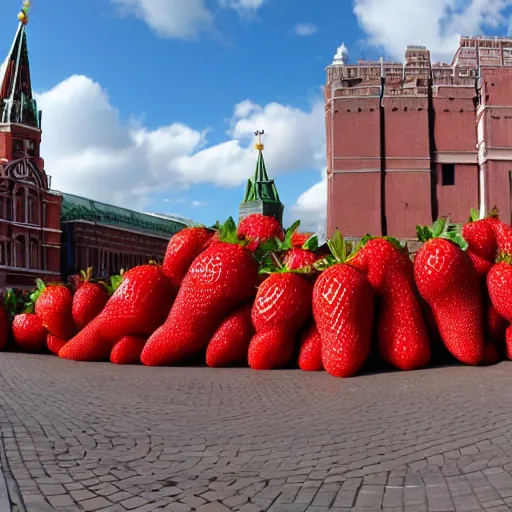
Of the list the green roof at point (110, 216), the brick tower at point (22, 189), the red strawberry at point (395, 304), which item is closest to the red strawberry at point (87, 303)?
the red strawberry at point (395, 304)

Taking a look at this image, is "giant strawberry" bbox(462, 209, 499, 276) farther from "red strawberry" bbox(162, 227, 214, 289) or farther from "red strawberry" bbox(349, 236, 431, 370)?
"red strawberry" bbox(162, 227, 214, 289)

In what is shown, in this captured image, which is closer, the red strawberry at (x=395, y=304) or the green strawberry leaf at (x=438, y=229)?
the red strawberry at (x=395, y=304)

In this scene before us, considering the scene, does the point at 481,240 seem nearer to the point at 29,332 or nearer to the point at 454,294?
the point at 454,294

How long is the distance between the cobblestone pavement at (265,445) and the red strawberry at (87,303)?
2196 millimetres

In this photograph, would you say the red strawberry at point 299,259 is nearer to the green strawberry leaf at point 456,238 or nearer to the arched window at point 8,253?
the green strawberry leaf at point 456,238

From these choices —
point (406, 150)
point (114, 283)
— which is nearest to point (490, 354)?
point (114, 283)

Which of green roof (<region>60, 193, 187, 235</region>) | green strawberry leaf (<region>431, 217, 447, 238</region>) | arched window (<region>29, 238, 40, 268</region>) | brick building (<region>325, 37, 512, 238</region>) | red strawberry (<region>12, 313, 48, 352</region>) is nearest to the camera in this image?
green strawberry leaf (<region>431, 217, 447, 238</region>)

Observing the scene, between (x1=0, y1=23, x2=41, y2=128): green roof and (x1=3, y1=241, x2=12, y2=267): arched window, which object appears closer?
(x1=3, y1=241, x2=12, y2=267): arched window

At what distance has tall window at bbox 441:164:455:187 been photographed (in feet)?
78.3

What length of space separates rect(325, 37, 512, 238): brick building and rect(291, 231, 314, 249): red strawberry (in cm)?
1721

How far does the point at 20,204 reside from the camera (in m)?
30.2

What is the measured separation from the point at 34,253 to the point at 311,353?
28484 mm

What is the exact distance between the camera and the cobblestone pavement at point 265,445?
6.62 ft

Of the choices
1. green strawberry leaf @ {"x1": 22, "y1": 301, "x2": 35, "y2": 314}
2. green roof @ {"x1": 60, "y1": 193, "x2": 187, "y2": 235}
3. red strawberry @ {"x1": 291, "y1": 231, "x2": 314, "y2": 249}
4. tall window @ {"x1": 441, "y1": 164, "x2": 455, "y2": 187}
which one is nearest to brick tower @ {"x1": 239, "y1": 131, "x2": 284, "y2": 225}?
green roof @ {"x1": 60, "y1": 193, "x2": 187, "y2": 235}
